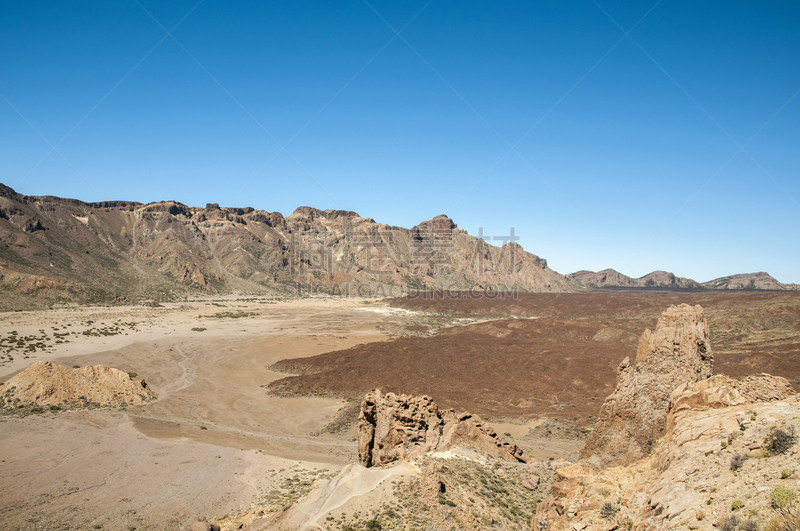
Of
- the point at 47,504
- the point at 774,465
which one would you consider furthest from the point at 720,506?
the point at 47,504

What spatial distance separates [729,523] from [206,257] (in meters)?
147

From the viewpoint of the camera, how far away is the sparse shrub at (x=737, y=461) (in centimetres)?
602

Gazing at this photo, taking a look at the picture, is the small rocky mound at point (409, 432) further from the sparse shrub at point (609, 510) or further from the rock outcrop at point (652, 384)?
the sparse shrub at point (609, 510)

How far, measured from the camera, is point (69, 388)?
2581cm

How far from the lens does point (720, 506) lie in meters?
5.47

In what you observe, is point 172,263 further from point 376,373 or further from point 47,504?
point 47,504

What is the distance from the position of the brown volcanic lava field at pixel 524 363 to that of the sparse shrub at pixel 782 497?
2267 cm

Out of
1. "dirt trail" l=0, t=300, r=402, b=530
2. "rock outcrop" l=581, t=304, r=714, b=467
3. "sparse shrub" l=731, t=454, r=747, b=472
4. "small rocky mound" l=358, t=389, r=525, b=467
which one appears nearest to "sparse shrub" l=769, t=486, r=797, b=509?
"sparse shrub" l=731, t=454, r=747, b=472

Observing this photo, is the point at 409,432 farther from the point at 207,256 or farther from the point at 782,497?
the point at 207,256

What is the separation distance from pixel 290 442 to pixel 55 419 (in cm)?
1359

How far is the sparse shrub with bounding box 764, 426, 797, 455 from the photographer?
19.2 feet

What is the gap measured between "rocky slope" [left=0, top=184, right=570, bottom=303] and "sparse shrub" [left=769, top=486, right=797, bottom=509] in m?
94.2

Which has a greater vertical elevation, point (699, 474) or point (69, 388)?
point (699, 474)

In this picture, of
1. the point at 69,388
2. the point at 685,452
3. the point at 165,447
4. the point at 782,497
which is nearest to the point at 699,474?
the point at 685,452
